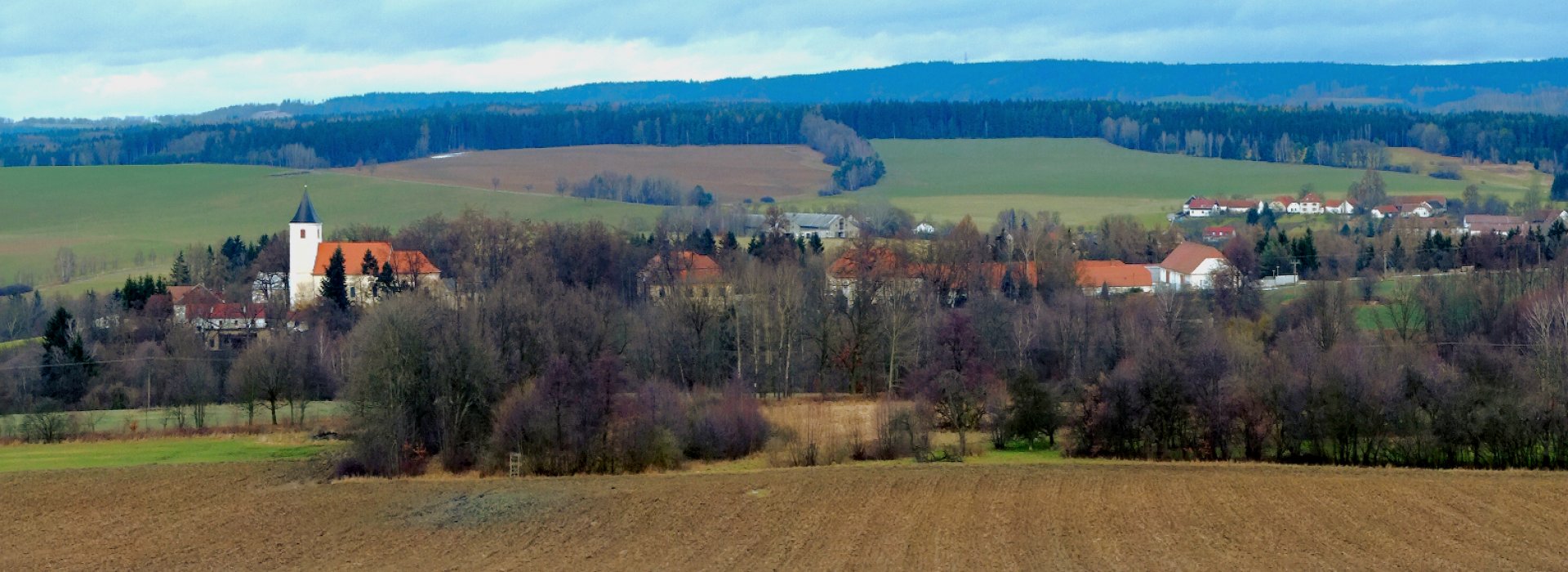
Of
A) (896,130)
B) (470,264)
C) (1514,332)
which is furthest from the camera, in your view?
(896,130)

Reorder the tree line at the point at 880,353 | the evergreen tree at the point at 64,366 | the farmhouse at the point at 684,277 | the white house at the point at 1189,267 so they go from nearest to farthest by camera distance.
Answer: the tree line at the point at 880,353 → the evergreen tree at the point at 64,366 → the farmhouse at the point at 684,277 → the white house at the point at 1189,267

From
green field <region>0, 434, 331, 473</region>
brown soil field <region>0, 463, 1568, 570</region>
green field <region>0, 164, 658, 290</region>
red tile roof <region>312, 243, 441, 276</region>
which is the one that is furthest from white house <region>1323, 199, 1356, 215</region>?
green field <region>0, 434, 331, 473</region>

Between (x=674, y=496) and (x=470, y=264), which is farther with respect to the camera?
(x=470, y=264)

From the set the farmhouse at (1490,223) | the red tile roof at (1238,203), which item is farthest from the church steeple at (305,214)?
the red tile roof at (1238,203)

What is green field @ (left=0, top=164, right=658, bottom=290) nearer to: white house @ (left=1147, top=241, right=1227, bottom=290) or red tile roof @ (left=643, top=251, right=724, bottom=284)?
red tile roof @ (left=643, top=251, right=724, bottom=284)

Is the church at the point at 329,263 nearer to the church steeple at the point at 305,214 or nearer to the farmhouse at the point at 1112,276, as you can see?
the church steeple at the point at 305,214

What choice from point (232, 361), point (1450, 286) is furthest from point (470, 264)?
point (1450, 286)

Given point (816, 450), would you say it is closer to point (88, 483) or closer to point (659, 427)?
point (659, 427)
